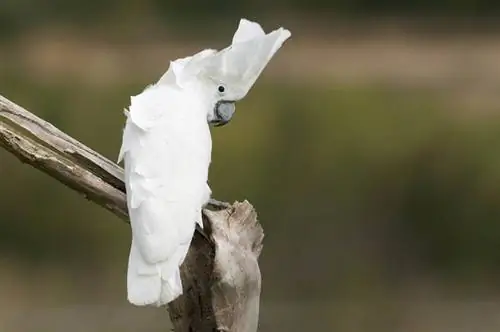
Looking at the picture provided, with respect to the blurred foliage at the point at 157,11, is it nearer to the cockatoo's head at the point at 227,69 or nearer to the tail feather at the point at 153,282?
the cockatoo's head at the point at 227,69

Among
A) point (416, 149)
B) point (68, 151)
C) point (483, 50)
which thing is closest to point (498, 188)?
point (416, 149)

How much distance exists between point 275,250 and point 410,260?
0.37 m

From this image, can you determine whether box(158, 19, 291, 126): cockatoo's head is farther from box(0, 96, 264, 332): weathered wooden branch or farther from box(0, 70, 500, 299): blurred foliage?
box(0, 70, 500, 299): blurred foliage

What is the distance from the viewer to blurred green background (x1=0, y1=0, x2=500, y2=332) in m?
1.97

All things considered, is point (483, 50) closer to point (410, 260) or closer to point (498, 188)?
point (498, 188)

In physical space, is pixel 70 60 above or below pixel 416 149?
above

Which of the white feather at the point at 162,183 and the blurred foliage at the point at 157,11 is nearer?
the white feather at the point at 162,183

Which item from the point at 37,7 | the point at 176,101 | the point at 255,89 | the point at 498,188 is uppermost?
the point at 37,7

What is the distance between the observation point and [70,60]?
78.4 inches

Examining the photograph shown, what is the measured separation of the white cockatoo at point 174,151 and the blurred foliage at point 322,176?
2.73ft

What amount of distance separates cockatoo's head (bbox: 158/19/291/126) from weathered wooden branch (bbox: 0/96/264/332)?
0.16m

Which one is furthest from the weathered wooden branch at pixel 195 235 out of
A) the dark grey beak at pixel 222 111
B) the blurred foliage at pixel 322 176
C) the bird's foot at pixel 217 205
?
the blurred foliage at pixel 322 176

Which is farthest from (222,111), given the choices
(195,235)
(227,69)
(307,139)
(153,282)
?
(307,139)

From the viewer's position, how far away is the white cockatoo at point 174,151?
3.04ft
